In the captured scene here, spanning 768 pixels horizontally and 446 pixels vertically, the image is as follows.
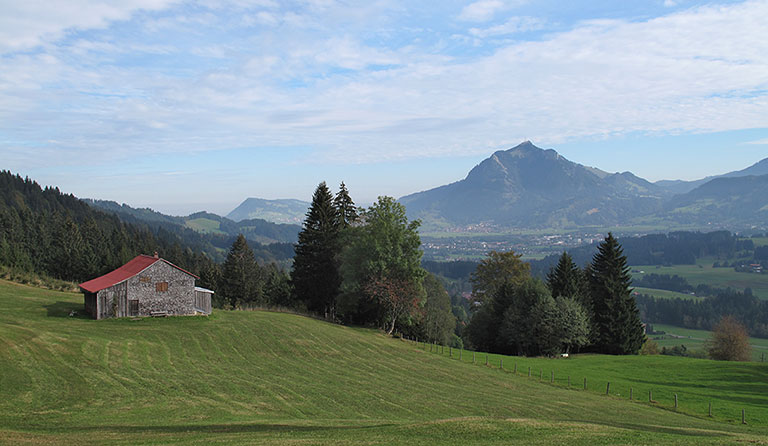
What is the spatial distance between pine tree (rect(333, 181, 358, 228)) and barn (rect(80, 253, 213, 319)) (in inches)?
774

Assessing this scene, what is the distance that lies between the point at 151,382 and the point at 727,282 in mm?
224287

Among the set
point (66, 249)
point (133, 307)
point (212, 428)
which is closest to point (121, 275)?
point (133, 307)

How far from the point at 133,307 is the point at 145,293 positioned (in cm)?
137

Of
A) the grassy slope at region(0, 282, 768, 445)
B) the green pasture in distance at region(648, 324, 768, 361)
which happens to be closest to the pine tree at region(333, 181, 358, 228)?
the grassy slope at region(0, 282, 768, 445)

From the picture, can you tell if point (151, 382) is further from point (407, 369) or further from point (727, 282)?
point (727, 282)

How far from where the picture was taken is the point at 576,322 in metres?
50.2

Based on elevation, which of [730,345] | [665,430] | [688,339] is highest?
[665,430]

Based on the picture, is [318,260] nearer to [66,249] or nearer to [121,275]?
[121,275]

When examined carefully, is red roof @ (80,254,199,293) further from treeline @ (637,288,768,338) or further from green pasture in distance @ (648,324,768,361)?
treeline @ (637,288,768,338)

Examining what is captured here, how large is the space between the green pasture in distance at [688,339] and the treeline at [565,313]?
209 ft

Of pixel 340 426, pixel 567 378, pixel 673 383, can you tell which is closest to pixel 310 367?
pixel 340 426

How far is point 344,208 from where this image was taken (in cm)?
5897

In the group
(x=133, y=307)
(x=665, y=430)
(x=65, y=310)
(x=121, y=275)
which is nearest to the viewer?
(x=665, y=430)

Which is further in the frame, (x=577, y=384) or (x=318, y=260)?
(x=318, y=260)
